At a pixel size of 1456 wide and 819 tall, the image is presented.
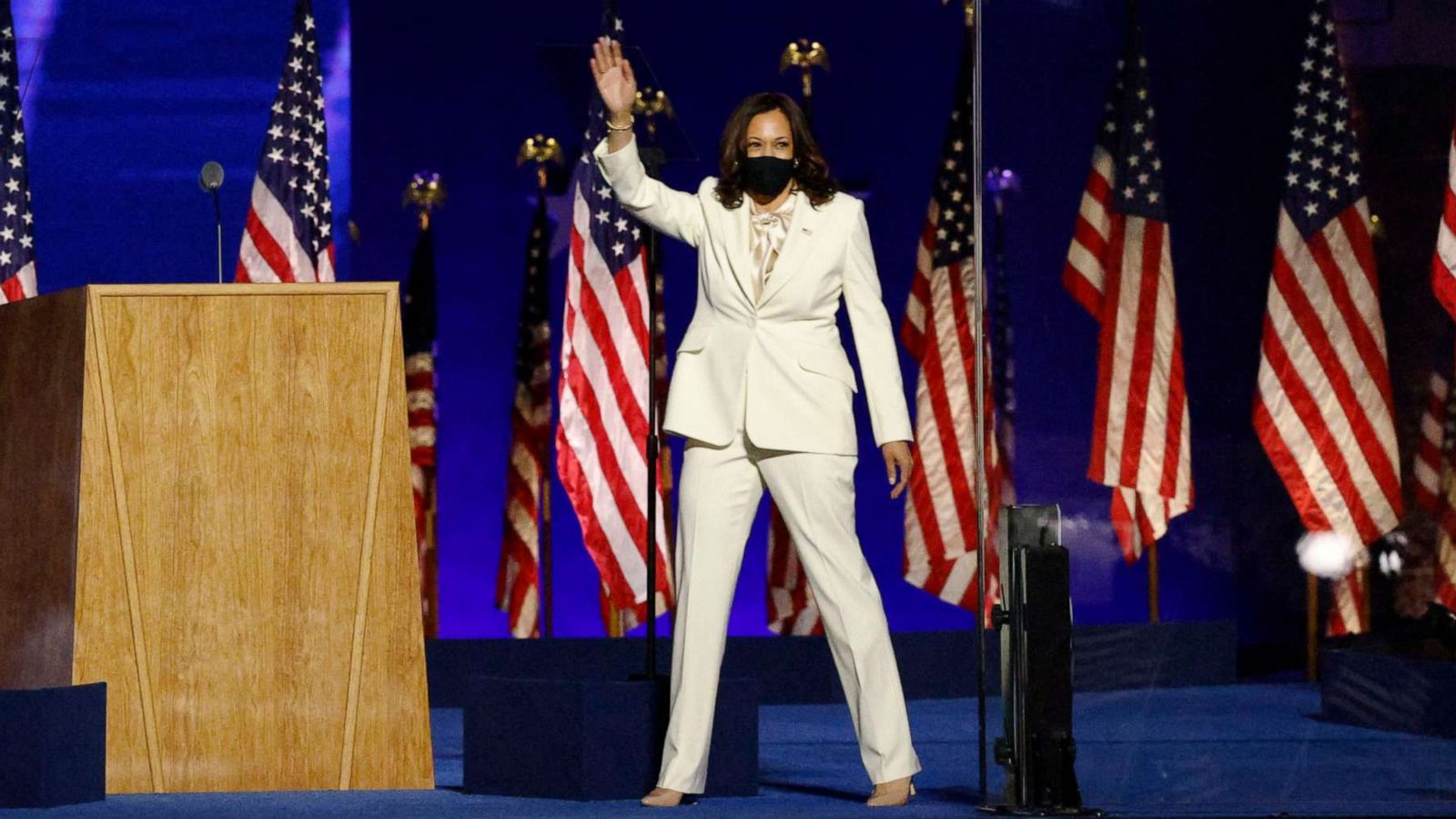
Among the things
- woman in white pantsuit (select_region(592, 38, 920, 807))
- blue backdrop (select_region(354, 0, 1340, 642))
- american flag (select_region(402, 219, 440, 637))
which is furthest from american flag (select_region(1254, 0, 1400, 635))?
american flag (select_region(402, 219, 440, 637))

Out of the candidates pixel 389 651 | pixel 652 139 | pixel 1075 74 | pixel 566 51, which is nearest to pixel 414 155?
pixel 652 139

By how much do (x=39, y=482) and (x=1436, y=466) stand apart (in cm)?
260

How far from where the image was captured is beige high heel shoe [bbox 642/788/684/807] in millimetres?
3455

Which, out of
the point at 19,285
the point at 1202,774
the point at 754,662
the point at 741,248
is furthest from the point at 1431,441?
the point at 19,285

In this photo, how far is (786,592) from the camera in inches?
312

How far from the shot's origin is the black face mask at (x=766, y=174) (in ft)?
11.6

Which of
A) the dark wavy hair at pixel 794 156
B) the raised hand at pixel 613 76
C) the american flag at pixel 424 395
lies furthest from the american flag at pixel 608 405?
the raised hand at pixel 613 76

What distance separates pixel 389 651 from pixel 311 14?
158 inches

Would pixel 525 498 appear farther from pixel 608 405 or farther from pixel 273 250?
pixel 273 250

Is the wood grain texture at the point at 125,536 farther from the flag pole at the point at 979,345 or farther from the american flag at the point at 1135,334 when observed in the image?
the american flag at the point at 1135,334

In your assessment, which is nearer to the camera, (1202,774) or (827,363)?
(1202,774)

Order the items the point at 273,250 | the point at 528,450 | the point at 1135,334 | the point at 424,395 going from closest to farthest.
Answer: the point at 1135,334 → the point at 273,250 → the point at 424,395 → the point at 528,450

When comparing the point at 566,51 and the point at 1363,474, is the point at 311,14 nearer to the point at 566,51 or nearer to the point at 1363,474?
the point at 566,51

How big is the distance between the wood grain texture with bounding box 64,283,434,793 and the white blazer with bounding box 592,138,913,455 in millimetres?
627
